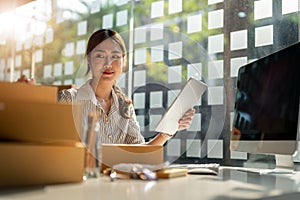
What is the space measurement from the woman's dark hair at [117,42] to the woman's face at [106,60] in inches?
0.6

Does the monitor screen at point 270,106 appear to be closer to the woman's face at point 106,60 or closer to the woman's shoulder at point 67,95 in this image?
the woman's face at point 106,60

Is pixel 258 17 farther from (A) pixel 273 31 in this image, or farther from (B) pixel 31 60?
(B) pixel 31 60

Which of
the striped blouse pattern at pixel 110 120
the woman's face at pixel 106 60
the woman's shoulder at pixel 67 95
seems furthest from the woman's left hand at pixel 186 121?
the woman's shoulder at pixel 67 95

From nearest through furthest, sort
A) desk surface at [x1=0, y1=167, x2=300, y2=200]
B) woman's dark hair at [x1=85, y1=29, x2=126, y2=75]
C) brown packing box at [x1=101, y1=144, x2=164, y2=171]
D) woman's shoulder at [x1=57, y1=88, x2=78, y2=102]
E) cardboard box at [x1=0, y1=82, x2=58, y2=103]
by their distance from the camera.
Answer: desk surface at [x1=0, y1=167, x2=300, y2=200], cardboard box at [x1=0, y1=82, x2=58, y2=103], brown packing box at [x1=101, y1=144, x2=164, y2=171], woman's dark hair at [x1=85, y1=29, x2=126, y2=75], woman's shoulder at [x1=57, y1=88, x2=78, y2=102]

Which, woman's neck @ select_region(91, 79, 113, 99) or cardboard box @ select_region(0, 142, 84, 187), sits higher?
woman's neck @ select_region(91, 79, 113, 99)

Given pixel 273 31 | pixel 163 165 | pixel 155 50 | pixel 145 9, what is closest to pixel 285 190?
pixel 163 165

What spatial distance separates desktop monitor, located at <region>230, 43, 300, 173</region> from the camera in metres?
1.29

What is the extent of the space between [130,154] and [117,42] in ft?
1.17

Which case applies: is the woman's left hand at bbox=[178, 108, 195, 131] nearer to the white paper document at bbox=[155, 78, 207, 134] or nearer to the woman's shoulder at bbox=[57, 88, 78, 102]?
the white paper document at bbox=[155, 78, 207, 134]

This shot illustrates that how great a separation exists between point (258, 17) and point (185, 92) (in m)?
1.03

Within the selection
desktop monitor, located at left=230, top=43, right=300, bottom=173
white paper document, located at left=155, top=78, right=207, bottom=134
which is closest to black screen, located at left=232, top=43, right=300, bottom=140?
desktop monitor, located at left=230, top=43, right=300, bottom=173

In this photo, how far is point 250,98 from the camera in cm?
156


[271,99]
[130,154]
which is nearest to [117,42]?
[130,154]

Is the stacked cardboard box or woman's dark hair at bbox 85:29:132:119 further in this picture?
woman's dark hair at bbox 85:29:132:119
